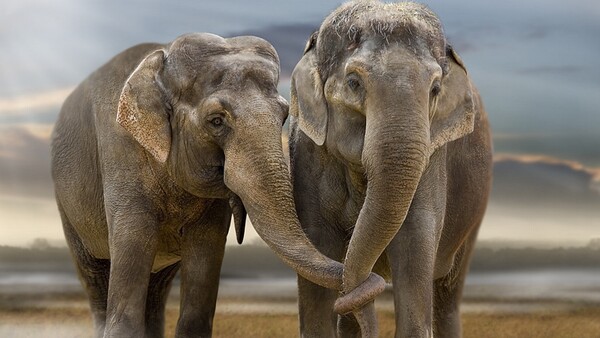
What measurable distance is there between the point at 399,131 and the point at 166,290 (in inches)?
126

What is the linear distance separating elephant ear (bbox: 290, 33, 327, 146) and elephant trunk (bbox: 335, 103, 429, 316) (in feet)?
1.49

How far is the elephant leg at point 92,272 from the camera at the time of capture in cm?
672

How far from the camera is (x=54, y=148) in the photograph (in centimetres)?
659

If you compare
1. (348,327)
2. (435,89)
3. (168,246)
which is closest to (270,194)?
(435,89)

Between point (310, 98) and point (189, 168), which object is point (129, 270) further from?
point (310, 98)

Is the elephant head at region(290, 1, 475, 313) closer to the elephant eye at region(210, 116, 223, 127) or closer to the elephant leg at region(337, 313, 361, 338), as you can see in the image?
the elephant eye at region(210, 116, 223, 127)

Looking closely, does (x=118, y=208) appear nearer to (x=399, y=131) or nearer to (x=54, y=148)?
(x=54, y=148)

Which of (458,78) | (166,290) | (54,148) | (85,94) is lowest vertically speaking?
(166,290)

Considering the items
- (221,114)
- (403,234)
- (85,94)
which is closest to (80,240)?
(85,94)

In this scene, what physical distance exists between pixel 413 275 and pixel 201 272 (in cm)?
128

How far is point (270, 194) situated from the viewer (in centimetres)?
488

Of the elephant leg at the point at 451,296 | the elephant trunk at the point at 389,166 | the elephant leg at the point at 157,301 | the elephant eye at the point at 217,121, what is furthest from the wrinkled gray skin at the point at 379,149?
the elephant leg at the point at 157,301

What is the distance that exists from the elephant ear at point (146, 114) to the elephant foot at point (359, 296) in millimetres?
1323

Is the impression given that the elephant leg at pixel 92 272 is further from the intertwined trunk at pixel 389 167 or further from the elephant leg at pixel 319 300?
the intertwined trunk at pixel 389 167
